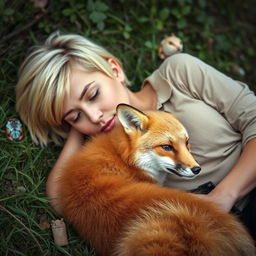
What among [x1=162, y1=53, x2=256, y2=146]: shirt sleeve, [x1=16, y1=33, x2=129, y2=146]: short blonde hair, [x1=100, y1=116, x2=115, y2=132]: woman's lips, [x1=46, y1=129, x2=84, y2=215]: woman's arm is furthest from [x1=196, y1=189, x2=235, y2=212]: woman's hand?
[x1=16, y1=33, x2=129, y2=146]: short blonde hair

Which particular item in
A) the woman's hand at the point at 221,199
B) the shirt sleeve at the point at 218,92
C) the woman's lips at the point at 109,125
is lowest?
the woman's hand at the point at 221,199

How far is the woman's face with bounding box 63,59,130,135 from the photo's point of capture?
250 centimetres

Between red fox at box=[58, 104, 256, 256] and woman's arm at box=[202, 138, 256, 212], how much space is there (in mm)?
280

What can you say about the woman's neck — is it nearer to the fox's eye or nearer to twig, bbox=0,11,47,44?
the fox's eye

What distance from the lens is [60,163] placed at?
2.61 metres

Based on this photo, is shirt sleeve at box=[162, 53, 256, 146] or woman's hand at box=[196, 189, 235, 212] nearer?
woman's hand at box=[196, 189, 235, 212]

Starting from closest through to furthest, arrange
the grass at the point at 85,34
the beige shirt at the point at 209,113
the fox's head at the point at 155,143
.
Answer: the fox's head at the point at 155,143, the grass at the point at 85,34, the beige shirt at the point at 209,113

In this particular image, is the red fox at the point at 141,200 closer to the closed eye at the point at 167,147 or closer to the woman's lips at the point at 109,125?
the closed eye at the point at 167,147

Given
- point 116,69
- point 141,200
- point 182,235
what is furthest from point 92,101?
point 182,235

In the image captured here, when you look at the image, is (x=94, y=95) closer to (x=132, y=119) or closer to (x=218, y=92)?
(x=132, y=119)

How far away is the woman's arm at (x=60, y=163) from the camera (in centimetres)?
244

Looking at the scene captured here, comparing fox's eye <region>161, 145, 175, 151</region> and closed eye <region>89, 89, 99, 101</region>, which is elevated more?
fox's eye <region>161, 145, 175, 151</region>

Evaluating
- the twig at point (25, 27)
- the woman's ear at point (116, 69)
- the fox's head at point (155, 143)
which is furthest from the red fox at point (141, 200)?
the twig at point (25, 27)

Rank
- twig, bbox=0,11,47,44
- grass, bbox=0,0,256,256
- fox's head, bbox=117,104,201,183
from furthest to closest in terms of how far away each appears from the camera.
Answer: twig, bbox=0,11,47,44 → grass, bbox=0,0,256,256 → fox's head, bbox=117,104,201,183
